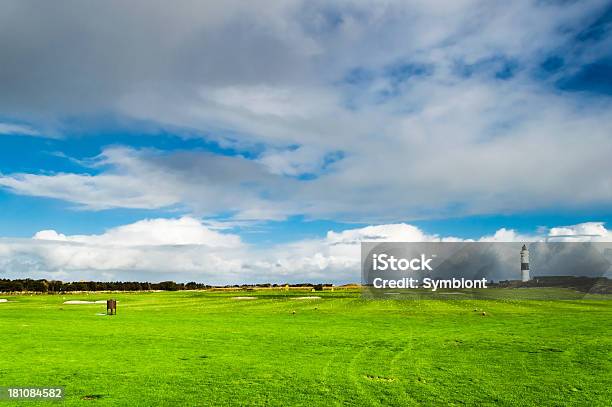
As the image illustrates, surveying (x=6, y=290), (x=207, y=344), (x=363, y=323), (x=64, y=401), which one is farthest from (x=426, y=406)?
(x=6, y=290)

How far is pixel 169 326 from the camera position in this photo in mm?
37938

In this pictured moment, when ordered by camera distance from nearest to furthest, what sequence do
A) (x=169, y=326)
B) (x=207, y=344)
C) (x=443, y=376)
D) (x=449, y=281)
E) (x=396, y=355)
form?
(x=443, y=376) < (x=396, y=355) < (x=207, y=344) < (x=169, y=326) < (x=449, y=281)

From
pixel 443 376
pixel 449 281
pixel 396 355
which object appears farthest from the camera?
pixel 449 281

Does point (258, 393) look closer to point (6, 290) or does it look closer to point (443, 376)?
point (443, 376)

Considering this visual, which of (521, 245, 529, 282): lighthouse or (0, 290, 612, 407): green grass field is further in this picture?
(521, 245, 529, 282): lighthouse

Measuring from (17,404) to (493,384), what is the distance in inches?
610

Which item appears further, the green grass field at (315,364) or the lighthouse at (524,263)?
the lighthouse at (524,263)

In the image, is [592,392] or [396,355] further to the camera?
[396,355]

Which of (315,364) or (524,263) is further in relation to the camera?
(524,263)

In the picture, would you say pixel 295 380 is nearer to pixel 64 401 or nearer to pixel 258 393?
pixel 258 393

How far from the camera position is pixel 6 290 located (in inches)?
7028

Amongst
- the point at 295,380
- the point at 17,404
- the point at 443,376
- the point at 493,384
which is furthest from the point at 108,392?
the point at 493,384

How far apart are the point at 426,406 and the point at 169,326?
2703 centimetres

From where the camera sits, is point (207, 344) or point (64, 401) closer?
point (64, 401)
